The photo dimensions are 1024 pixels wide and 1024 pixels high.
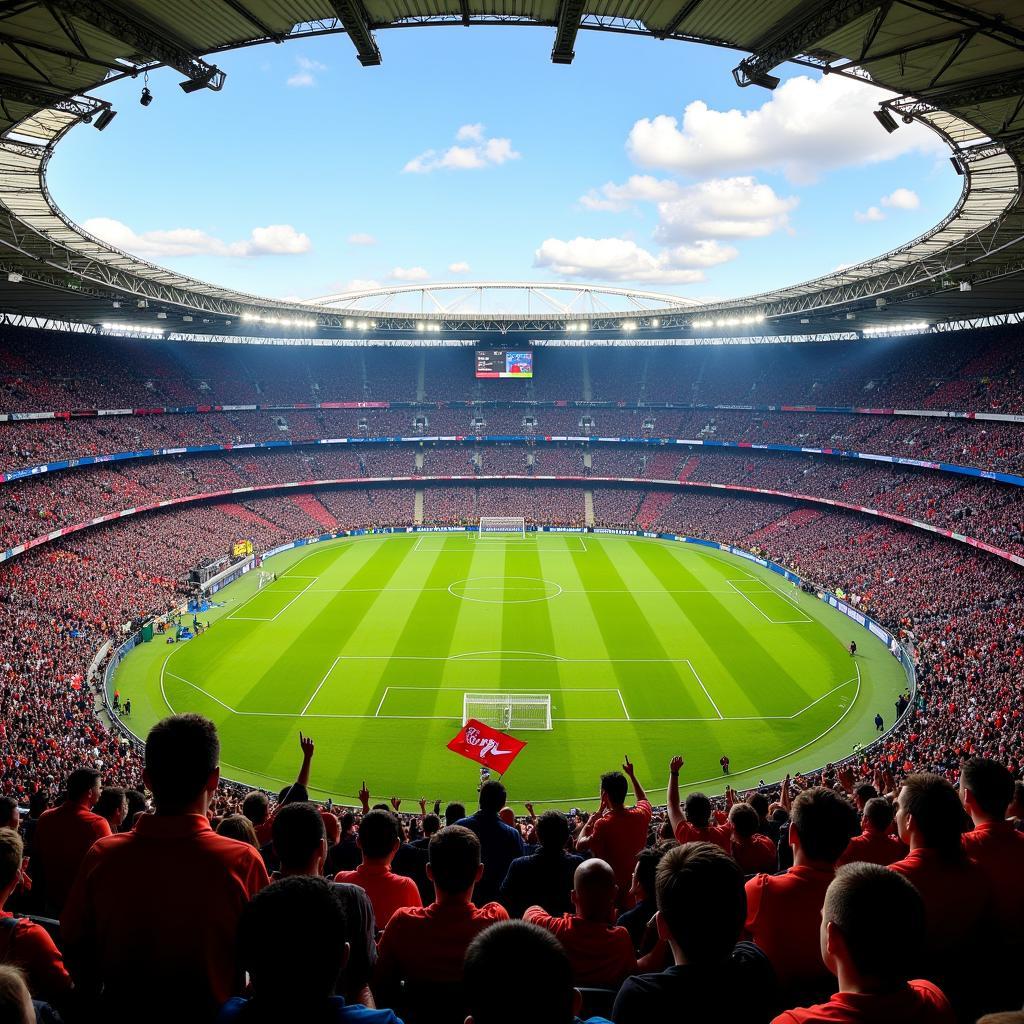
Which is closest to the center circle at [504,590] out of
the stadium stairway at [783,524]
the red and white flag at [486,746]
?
the stadium stairway at [783,524]

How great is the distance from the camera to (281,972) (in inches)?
100

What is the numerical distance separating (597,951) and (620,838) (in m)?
4.04

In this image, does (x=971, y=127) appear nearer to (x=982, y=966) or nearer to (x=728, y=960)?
(x=982, y=966)

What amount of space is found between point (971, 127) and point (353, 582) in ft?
127

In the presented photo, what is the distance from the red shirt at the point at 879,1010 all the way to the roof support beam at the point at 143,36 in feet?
57.5

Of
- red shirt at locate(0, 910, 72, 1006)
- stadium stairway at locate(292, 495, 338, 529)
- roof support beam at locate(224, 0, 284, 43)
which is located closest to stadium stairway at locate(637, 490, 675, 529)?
stadium stairway at locate(292, 495, 338, 529)

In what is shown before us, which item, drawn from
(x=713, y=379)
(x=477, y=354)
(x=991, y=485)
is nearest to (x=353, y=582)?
(x=477, y=354)

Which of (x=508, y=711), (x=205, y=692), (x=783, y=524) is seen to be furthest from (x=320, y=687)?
(x=783, y=524)

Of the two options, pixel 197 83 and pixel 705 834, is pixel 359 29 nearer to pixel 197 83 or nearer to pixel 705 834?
pixel 197 83

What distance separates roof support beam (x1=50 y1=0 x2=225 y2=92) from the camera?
45.1 ft

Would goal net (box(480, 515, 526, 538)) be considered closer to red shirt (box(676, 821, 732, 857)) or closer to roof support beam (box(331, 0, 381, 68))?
roof support beam (box(331, 0, 381, 68))

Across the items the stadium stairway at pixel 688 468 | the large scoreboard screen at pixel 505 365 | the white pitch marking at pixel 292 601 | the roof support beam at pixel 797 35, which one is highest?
the large scoreboard screen at pixel 505 365

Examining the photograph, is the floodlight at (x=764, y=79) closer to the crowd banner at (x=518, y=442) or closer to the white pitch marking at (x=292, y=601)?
the crowd banner at (x=518, y=442)

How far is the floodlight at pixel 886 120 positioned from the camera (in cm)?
1794
